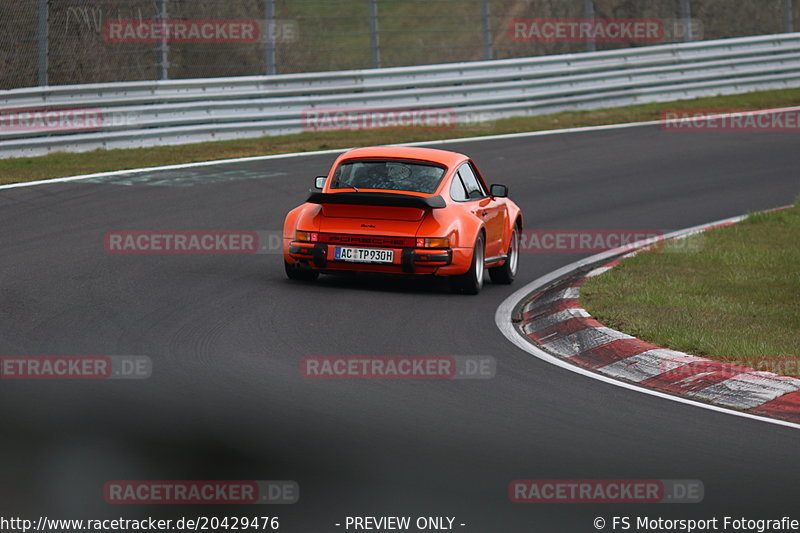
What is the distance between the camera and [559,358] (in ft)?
31.4

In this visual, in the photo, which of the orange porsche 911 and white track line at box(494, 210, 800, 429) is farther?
the orange porsche 911

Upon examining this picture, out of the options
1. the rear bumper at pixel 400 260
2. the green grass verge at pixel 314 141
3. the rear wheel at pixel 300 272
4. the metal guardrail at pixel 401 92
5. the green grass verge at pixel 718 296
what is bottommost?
the green grass verge at pixel 718 296

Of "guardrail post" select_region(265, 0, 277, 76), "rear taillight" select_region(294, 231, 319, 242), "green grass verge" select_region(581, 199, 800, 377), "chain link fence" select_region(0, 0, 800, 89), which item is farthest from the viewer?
A: "guardrail post" select_region(265, 0, 277, 76)

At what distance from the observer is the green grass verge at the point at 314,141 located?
19109 mm

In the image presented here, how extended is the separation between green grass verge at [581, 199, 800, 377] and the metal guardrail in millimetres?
9422

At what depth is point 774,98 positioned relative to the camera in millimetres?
27625

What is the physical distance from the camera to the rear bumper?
11961mm

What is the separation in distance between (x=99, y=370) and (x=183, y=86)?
13.4 metres

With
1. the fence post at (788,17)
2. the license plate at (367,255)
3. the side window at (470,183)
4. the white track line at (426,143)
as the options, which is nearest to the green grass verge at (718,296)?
the side window at (470,183)

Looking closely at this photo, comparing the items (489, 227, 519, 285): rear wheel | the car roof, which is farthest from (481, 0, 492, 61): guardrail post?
the car roof

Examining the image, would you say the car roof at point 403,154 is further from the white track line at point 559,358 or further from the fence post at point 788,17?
the fence post at point 788,17

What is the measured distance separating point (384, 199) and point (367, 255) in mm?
541

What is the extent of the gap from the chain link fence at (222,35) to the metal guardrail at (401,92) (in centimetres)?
51

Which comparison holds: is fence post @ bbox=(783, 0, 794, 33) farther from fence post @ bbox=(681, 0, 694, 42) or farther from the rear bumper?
the rear bumper
